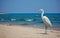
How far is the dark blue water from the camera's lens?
258cm

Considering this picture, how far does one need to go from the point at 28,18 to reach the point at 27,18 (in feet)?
0.07

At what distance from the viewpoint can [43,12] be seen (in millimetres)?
2574

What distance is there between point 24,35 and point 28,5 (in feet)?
1.49

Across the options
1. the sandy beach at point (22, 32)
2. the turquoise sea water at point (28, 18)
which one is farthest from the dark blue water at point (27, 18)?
the sandy beach at point (22, 32)

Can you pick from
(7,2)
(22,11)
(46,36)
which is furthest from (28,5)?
(46,36)

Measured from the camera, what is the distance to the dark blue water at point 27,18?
2.58 meters

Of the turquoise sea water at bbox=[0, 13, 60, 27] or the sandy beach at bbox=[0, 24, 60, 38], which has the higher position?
the turquoise sea water at bbox=[0, 13, 60, 27]

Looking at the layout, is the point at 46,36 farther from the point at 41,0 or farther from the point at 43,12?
the point at 41,0

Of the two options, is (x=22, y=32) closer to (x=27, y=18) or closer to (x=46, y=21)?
(x=27, y=18)

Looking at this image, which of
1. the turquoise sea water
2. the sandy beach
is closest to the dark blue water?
the turquoise sea water

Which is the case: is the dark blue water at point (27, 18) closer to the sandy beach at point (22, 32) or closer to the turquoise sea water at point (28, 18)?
the turquoise sea water at point (28, 18)

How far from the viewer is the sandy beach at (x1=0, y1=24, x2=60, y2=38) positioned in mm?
2592

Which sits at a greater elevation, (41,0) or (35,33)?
(41,0)

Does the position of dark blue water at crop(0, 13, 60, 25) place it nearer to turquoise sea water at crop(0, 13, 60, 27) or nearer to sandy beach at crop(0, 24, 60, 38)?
turquoise sea water at crop(0, 13, 60, 27)
